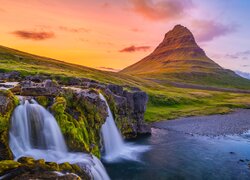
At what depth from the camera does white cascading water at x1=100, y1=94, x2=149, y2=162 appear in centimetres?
4799

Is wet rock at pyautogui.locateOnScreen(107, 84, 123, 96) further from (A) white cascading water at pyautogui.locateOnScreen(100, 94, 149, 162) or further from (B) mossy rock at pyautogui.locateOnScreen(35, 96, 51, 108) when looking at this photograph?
(B) mossy rock at pyautogui.locateOnScreen(35, 96, 51, 108)

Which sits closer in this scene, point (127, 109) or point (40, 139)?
point (40, 139)

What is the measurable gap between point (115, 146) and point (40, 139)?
69.9ft

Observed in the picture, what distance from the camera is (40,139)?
3341 cm

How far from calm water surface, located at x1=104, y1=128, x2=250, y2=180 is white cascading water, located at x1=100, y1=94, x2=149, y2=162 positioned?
2.05m

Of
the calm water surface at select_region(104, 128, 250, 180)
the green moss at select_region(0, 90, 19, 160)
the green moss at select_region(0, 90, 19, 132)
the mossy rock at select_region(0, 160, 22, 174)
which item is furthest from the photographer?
the calm water surface at select_region(104, 128, 250, 180)

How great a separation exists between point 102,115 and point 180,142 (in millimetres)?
23558

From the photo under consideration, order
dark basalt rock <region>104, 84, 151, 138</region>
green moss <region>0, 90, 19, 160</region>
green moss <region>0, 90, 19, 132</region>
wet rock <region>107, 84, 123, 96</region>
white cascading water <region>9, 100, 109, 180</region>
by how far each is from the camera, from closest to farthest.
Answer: green moss <region>0, 90, 19, 160</region>, green moss <region>0, 90, 19, 132</region>, white cascading water <region>9, 100, 109, 180</region>, dark basalt rock <region>104, 84, 151, 138</region>, wet rock <region>107, 84, 123, 96</region>

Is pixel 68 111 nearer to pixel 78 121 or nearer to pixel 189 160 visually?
pixel 78 121

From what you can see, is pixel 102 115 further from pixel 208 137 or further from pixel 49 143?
pixel 208 137

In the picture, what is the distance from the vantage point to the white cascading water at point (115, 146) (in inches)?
1889

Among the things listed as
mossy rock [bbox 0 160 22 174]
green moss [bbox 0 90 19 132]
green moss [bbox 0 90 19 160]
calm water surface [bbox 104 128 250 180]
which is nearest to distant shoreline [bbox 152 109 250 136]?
calm water surface [bbox 104 128 250 180]

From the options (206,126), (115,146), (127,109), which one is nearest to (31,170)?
(115,146)

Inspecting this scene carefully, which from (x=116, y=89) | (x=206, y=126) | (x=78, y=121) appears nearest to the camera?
(x=78, y=121)
